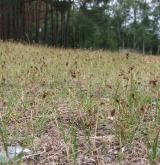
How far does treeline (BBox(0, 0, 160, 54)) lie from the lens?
31609 millimetres

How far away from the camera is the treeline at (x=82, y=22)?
31609 mm

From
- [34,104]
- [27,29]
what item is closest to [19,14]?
[27,29]

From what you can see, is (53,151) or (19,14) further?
(19,14)

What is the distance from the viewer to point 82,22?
4294cm

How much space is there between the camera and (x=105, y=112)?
4441 mm

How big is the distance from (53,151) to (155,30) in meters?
67.2

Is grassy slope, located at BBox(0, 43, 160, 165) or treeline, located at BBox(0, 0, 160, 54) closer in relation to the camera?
grassy slope, located at BBox(0, 43, 160, 165)

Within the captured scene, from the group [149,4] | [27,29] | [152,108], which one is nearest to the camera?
[152,108]

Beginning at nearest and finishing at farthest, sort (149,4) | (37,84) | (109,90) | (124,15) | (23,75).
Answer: (109,90) → (37,84) → (23,75) → (124,15) → (149,4)

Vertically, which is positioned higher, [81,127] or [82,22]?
[82,22]

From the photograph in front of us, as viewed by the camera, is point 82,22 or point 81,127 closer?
point 81,127

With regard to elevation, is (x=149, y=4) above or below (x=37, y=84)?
above

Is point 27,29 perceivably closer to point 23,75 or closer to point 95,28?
point 95,28

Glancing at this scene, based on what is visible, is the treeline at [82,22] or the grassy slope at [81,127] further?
the treeline at [82,22]
